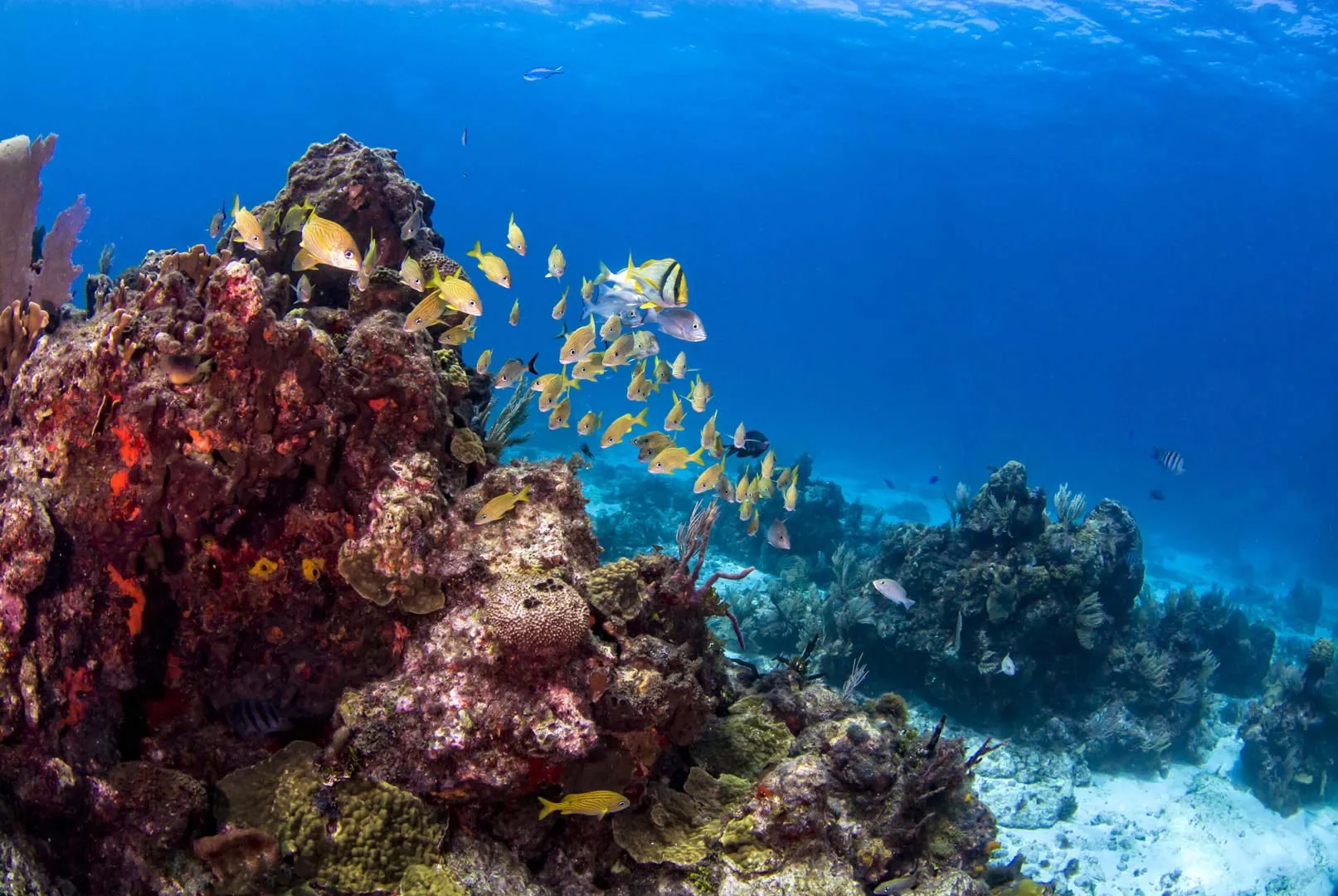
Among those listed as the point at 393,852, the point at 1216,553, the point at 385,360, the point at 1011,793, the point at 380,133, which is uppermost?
the point at 380,133

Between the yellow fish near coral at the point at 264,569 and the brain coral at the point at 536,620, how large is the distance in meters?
1.23

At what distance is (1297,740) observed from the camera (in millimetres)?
11016

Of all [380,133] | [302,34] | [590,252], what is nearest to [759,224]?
[590,252]

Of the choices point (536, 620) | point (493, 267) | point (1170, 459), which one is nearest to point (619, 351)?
point (493, 267)

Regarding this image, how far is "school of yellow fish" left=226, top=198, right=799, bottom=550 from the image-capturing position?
4.19 m

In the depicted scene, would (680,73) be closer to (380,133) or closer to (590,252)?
(380,133)

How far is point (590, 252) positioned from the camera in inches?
5802

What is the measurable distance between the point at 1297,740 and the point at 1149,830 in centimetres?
396

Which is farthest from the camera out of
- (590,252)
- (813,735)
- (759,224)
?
(590,252)

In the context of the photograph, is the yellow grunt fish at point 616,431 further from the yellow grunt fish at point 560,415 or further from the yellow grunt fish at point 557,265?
the yellow grunt fish at point 557,265

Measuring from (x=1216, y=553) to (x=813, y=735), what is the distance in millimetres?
41253

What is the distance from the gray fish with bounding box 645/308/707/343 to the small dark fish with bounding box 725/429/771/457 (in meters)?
1.62

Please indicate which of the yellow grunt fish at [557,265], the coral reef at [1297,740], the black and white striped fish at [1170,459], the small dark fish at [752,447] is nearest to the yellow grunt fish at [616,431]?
the small dark fish at [752,447]

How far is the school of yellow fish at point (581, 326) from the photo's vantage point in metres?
4.19
